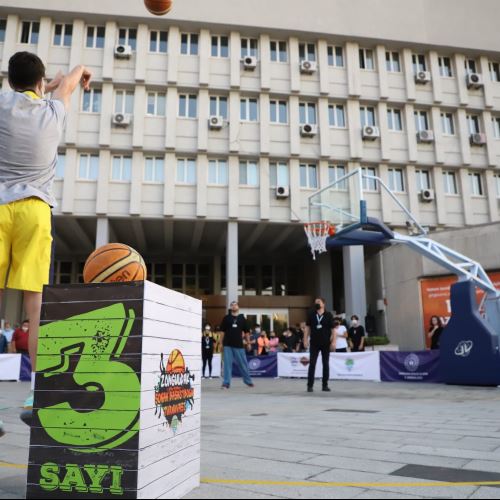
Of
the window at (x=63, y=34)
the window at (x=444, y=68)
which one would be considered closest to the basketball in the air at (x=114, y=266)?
the window at (x=63, y=34)

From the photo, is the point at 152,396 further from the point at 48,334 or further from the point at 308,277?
the point at 308,277

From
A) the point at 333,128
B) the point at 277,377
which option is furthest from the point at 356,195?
the point at 333,128

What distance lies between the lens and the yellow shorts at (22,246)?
3.12 meters

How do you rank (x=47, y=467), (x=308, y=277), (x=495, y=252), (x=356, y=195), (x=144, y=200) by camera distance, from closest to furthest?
(x=47, y=467), (x=356, y=195), (x=495, y=252), (x=144, y=200), (x=308, y=277)

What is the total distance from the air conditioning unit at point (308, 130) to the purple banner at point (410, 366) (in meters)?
14.9

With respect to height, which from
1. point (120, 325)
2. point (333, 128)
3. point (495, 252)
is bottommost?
point (120, 325)

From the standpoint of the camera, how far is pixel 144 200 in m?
25.5

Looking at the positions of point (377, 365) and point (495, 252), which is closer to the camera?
point (377, 365)

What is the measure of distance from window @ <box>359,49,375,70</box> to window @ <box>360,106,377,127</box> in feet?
7.70

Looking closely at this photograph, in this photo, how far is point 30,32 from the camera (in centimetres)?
2644

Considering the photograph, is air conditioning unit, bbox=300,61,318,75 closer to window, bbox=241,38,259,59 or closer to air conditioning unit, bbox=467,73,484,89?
window, bbox=241,38,259,59

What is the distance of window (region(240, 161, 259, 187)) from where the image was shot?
86.7ft

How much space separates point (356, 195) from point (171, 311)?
15.0 metres

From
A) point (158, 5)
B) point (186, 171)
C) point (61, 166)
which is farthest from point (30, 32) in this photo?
point (158, 5)
